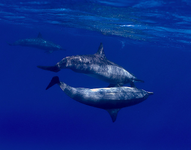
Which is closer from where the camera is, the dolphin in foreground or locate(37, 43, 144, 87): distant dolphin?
the dolphin in foreground

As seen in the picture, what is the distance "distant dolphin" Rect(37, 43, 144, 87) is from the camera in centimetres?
621

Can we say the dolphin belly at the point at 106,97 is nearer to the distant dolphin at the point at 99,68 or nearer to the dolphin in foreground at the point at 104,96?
the dolphin in foreground at the point at 104,96

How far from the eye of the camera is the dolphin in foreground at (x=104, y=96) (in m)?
5.66

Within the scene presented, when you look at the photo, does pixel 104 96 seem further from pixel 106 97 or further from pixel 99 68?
pixel 99 68

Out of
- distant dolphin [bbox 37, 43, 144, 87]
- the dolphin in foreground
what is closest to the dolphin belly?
the dolphin in foreground

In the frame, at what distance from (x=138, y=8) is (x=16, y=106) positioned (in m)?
41.5

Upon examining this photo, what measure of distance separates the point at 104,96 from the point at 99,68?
1.57 meters

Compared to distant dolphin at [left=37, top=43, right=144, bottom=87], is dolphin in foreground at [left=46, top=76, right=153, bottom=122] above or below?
below

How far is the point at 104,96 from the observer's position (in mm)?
5887

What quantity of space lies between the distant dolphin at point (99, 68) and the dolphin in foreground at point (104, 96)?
88 centimetres

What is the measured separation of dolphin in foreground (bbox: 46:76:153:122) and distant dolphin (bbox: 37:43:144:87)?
0.88 meters

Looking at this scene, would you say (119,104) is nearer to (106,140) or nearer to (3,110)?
(106,140)

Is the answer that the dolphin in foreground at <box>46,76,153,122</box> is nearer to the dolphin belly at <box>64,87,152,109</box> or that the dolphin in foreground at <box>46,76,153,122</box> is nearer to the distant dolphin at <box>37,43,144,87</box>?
the dolphin belly at <box>64,87,152,109</box>

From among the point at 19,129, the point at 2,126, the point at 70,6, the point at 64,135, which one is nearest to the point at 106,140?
the point at 64,135
